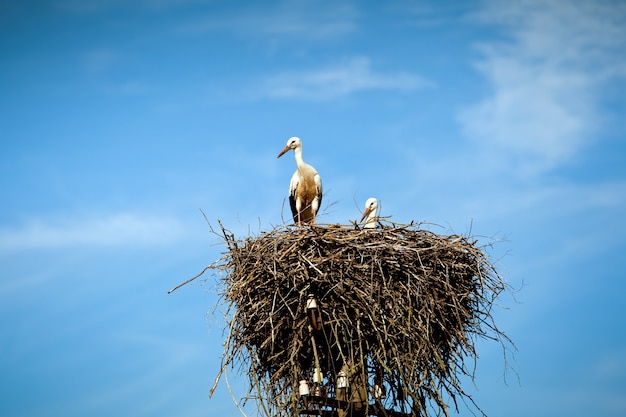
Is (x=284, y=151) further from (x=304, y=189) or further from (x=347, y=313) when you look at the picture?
Answer: (x=347, y=313)

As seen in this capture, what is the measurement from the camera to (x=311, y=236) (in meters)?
6.61

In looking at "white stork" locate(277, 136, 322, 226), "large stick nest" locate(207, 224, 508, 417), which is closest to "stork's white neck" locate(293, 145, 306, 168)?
"white stork" locate(277, 136, 322, 226)

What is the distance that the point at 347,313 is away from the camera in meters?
6.64

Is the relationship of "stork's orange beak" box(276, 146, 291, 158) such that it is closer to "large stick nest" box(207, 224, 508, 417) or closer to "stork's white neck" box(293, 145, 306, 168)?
"stork's white neck" box(293, 145, 306, 168)

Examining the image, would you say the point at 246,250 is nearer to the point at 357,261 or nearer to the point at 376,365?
the point at 357,261

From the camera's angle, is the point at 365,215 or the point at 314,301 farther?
the point at 365,215

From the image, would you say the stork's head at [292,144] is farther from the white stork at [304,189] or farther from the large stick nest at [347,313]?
the large stick nest at [347,313]

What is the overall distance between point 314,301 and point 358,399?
890 millimetres

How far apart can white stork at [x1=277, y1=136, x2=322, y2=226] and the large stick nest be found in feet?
8.43

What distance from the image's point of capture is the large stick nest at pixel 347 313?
6.56 metres

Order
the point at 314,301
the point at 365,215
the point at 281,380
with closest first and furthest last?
the point at 314,301 → the point at 281,380 → the point at 365,215

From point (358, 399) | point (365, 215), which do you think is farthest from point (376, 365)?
point (365, 215)

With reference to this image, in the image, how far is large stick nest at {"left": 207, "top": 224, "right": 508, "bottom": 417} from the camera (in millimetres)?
6559

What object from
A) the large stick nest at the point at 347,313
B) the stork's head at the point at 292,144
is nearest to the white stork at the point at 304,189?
the stork's head at the point at 292,144
